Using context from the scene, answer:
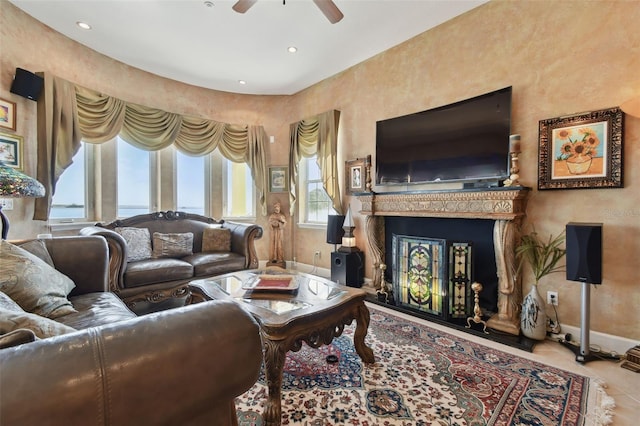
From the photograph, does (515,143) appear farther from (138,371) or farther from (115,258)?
(115,258)

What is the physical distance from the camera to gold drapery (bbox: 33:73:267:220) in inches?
114

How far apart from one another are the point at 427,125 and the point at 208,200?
3.47 meters

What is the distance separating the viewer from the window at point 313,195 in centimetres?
450

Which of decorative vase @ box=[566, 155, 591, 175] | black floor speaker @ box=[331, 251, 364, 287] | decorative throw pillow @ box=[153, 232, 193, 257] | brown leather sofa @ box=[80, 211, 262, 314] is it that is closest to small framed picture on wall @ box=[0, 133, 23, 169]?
brown leather sofa @ box=[80, 211, 262, 314]

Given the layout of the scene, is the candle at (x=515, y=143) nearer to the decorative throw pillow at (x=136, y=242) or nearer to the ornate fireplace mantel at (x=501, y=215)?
the ornate fireplace mantel at (x=501, y=215)

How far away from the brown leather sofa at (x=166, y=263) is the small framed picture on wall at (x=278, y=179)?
1.13m

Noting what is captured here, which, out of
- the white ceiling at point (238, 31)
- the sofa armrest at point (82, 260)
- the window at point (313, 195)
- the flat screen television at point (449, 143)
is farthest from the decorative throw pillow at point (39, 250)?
the window at point (313, 195)

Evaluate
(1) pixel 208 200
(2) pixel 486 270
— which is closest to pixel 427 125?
(2) pixel 486 270

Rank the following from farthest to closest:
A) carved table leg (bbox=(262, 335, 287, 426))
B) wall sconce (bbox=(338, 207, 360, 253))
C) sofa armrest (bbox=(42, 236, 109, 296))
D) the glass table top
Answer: wall sconce (bbox=(338, 207, 360, 253)) → sofa armrest (bbox=(42, 236, 109, 296)) → the glass table top → carved table leg (bbox=(262, 335, 287, 426))

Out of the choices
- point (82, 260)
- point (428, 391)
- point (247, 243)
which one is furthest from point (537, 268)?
point (82, 260)

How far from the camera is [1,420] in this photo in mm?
477

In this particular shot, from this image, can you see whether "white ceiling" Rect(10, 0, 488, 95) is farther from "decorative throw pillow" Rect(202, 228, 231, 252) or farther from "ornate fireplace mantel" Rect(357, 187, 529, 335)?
"decorative throw pillow" Rect(202, 228, 231, 252)

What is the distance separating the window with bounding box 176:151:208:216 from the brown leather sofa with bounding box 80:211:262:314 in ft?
1.75

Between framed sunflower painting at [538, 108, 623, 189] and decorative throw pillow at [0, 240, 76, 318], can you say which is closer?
decorative throw pillow at [0, 240, 76, 318]
